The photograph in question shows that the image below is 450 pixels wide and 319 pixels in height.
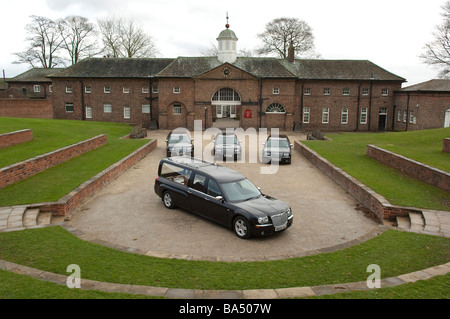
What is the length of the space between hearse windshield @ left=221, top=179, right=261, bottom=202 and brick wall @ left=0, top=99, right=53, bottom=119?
38.5 m

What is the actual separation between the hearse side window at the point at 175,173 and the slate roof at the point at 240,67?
86.9 ft

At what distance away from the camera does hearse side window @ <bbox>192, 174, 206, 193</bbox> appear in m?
11.0

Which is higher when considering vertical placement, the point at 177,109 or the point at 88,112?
the point at 177,109

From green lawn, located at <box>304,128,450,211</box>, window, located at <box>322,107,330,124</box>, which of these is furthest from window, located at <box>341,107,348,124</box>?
green lawn, located at <box>304,128,450,211</box>

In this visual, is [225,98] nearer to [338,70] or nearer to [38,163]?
[338,70]

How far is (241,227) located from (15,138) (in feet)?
44.8

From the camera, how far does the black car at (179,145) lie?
2081 cm

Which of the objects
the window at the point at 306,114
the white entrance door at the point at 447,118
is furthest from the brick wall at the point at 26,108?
the white entrance door at the point at 447,118

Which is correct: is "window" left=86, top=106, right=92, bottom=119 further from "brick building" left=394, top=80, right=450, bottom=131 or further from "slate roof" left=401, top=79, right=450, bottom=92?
"slate roof" left=401, top=79, right=450, bottom=92

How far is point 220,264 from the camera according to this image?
759 cm

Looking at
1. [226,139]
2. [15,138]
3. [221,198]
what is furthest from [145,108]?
[221,198]

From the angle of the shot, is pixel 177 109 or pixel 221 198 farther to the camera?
pixel 177 109

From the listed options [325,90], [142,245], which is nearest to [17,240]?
[142,245]

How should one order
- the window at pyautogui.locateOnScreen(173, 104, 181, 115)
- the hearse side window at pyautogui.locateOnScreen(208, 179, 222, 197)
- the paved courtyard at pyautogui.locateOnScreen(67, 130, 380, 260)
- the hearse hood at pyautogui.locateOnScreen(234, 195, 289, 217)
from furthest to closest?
the window at pyautogui.locateOnScreen(173, 104, 181, 115)
the hearse side window at pyautogui.locateOnScreen(208, 179, 222, 197)
the hearse hood at pyautogui.locateOnScreen(234, 195, 289, 217)
the paved courtyard at pyautogui.locateOnScreen(67, 130, 380, 260)
